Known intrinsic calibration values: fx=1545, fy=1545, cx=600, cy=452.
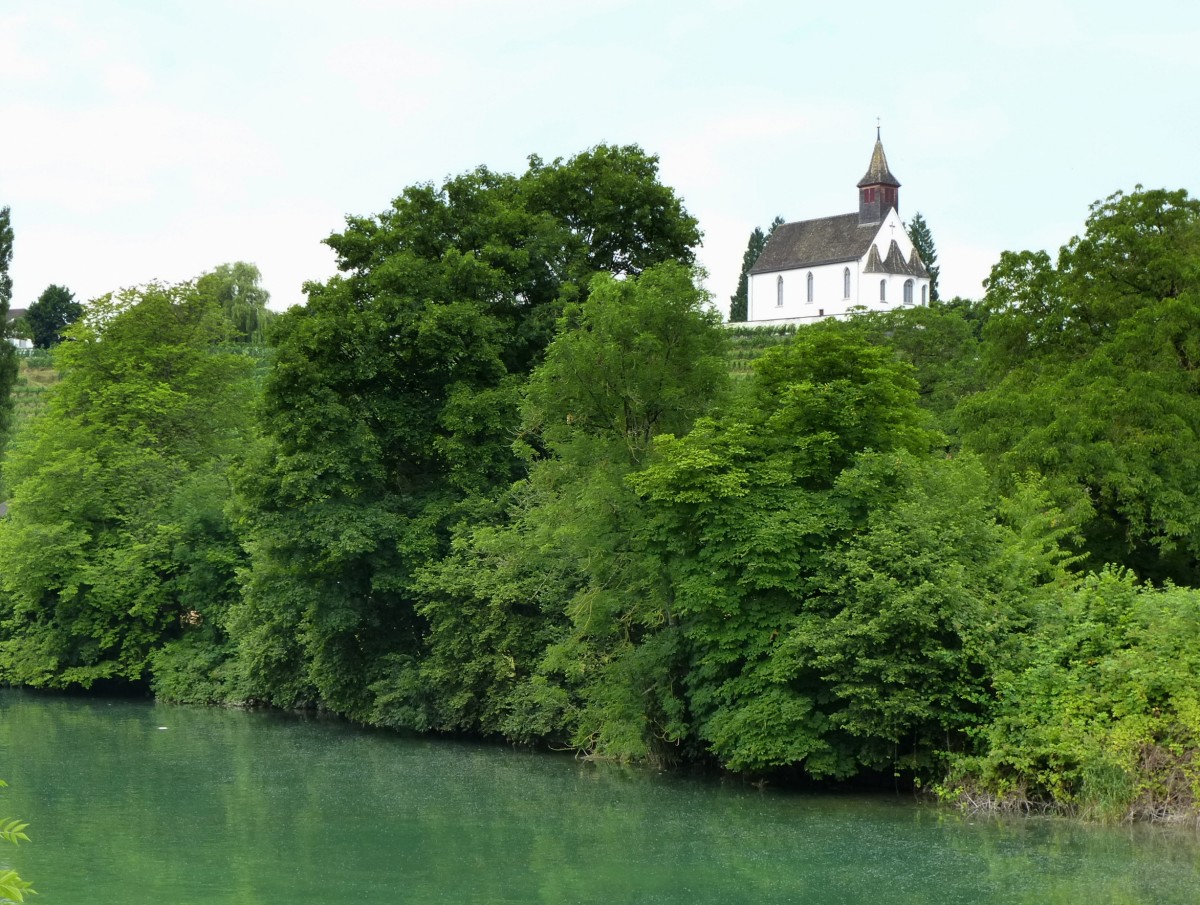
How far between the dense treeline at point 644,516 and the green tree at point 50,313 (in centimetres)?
7474

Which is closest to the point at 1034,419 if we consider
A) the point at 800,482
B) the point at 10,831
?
the point at 800,482

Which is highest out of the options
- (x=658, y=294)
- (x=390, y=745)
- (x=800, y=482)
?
(x=658, y=294)

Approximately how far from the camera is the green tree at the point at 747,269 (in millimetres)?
123125

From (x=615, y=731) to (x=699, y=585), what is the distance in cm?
423

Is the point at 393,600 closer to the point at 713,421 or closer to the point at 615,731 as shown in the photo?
the point at 615,731

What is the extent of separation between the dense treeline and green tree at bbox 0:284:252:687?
0.45ft

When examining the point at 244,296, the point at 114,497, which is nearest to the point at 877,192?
the point at 244,296

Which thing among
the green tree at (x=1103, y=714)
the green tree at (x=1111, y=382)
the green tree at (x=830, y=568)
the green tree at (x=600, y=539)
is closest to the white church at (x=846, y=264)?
the green tree at (x=1111, y=382)

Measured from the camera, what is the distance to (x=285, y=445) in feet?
119

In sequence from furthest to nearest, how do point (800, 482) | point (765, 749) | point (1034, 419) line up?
1. point (1034, 419)
2. point (800, 482)
3. point (765, 749)

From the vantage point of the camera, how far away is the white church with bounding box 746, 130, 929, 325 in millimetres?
113312

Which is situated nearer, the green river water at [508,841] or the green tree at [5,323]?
the green river water at [508,841]

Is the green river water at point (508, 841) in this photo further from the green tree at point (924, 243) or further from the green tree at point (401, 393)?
the green tree at point (924, 243)

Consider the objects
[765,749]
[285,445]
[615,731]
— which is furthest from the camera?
[285,445]
